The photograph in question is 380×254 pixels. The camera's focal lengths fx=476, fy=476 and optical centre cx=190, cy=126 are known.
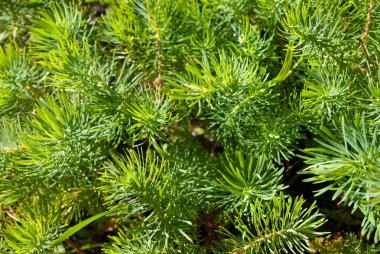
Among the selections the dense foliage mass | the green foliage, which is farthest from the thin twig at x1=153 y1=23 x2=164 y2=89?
the green foliage

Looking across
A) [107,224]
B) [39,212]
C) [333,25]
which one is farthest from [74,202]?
[333,25]

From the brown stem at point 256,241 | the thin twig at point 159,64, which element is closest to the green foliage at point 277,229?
the brown stem at point 256,241

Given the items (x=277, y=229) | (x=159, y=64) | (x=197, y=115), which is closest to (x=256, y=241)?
(x=277, y=229)

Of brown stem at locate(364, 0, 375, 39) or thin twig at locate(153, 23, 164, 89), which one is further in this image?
thin twig at locate(153, 23, 164, 89)

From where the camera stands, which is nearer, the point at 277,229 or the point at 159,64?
the point at 277,229

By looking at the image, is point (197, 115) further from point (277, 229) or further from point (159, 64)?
point (277, 229)

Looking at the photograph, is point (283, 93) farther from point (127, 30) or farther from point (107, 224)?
point (107, 224)

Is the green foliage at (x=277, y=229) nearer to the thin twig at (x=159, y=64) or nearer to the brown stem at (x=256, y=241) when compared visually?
the brown stem at (x=256, y=241)

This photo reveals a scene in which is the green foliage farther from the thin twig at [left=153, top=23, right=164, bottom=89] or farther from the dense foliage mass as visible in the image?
the thin twig at [left=153, top=23, right=164, bottom=89]
